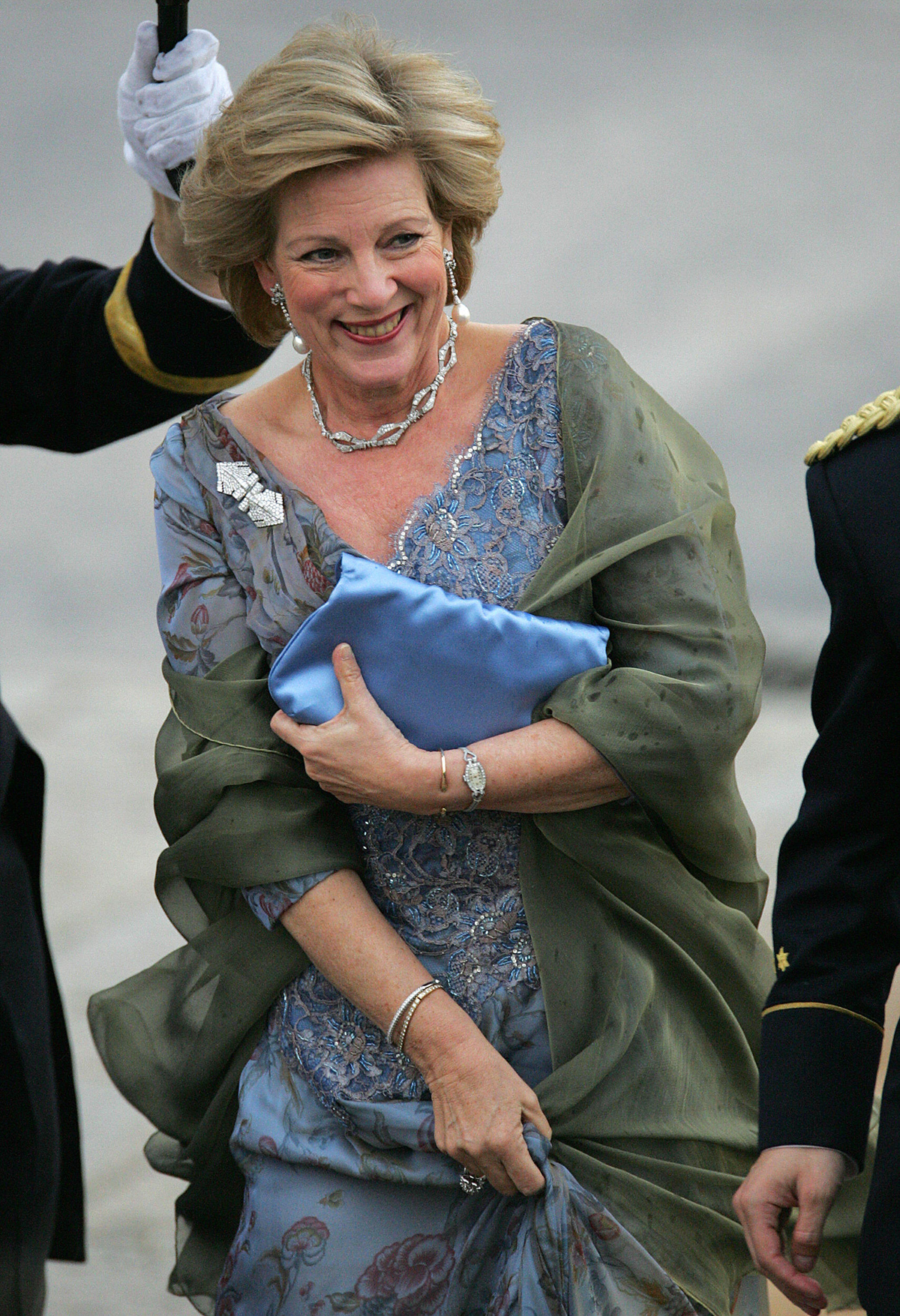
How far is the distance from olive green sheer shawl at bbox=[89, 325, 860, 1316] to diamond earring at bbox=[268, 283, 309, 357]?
33 cm

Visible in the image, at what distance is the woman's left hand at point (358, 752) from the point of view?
72.7 inches

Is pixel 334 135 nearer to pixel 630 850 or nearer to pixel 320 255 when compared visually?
pixel 320 255

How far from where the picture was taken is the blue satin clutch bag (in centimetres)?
185

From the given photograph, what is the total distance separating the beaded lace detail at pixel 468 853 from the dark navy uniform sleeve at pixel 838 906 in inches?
18.4

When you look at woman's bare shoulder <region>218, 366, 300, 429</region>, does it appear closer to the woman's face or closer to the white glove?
the woman's face

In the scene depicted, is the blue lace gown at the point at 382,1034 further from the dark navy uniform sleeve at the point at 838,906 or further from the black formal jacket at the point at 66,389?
the black formal jacket at the point at 66,389

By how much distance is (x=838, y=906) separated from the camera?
59.2 inches

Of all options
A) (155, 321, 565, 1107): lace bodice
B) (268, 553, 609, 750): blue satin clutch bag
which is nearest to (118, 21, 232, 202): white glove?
(155, 321, 565, 1107): lace bodice

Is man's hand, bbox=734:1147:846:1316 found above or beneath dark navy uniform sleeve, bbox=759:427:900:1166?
beneath

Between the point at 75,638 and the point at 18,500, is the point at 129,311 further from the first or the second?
the point at 18,500

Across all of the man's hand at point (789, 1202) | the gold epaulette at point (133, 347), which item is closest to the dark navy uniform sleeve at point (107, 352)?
the gold epaulette at point (133, 347)

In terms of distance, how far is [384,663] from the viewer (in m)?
1.89

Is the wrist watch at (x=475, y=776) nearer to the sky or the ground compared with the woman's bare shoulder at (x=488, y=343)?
nearer to the ground

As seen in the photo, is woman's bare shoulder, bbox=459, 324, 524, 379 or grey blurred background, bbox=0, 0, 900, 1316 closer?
woman's bare shoulder, bbox=459, 324, 524, 379
